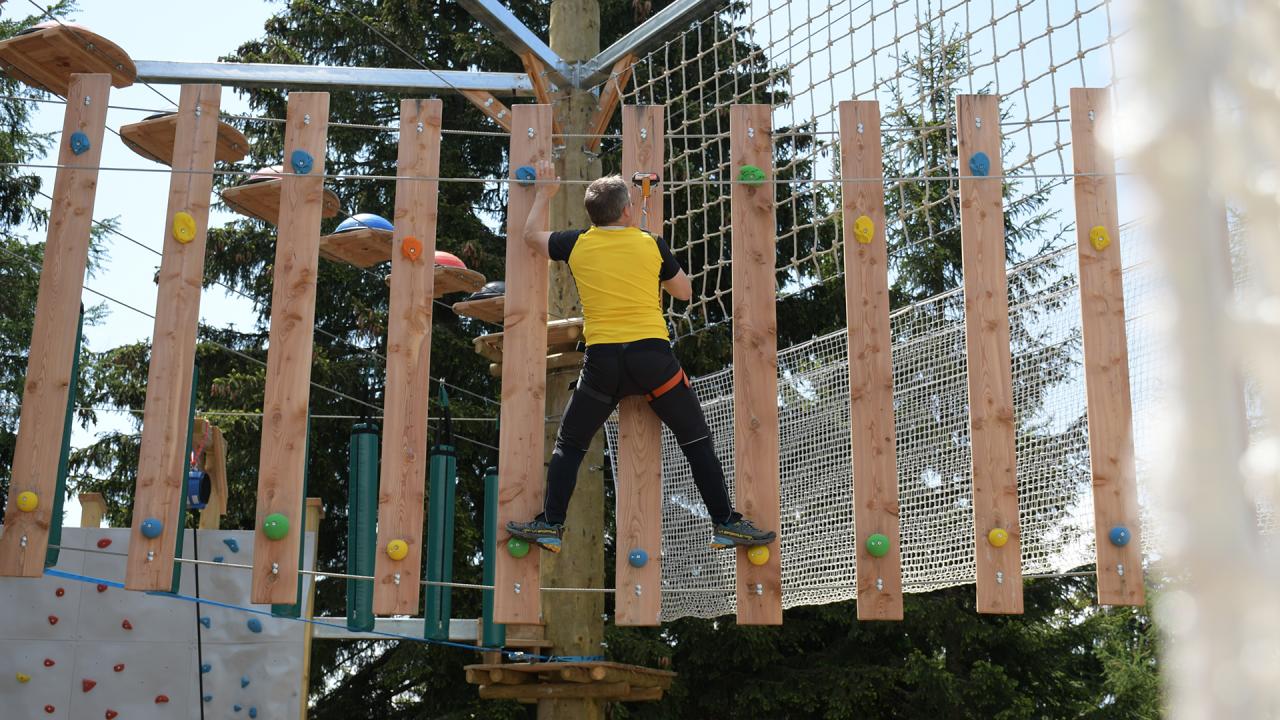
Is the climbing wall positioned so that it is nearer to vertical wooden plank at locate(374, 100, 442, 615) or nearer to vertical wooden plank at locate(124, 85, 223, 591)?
vertical wooden plank at locate(124, 85, 223, 591)

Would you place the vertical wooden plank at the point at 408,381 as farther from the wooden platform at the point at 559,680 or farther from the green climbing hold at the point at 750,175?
the wooden platform at the point at 559,680

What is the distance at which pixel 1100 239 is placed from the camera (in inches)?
170

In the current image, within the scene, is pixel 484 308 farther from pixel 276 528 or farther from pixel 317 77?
pixel 276 528

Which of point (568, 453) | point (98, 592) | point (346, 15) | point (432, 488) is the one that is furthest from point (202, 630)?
point (346, 15)

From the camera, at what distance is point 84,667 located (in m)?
7.46

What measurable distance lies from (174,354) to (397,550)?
39.8 inches

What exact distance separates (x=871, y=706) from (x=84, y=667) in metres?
5.64

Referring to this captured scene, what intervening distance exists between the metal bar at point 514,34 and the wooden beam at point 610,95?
21 cm

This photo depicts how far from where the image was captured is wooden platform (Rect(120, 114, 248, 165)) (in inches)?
202

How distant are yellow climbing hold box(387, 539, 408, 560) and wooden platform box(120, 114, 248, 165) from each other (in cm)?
183

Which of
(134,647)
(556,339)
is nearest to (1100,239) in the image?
(556,339)

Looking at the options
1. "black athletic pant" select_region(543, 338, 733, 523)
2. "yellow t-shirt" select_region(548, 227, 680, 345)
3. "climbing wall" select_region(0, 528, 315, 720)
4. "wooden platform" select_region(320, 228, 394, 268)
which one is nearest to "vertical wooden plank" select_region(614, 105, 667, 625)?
"black athletic pant" select_region(543, 338, 733, 523)

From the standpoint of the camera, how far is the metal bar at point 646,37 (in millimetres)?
6246

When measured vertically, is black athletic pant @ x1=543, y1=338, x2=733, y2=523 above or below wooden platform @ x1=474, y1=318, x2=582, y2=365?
below
